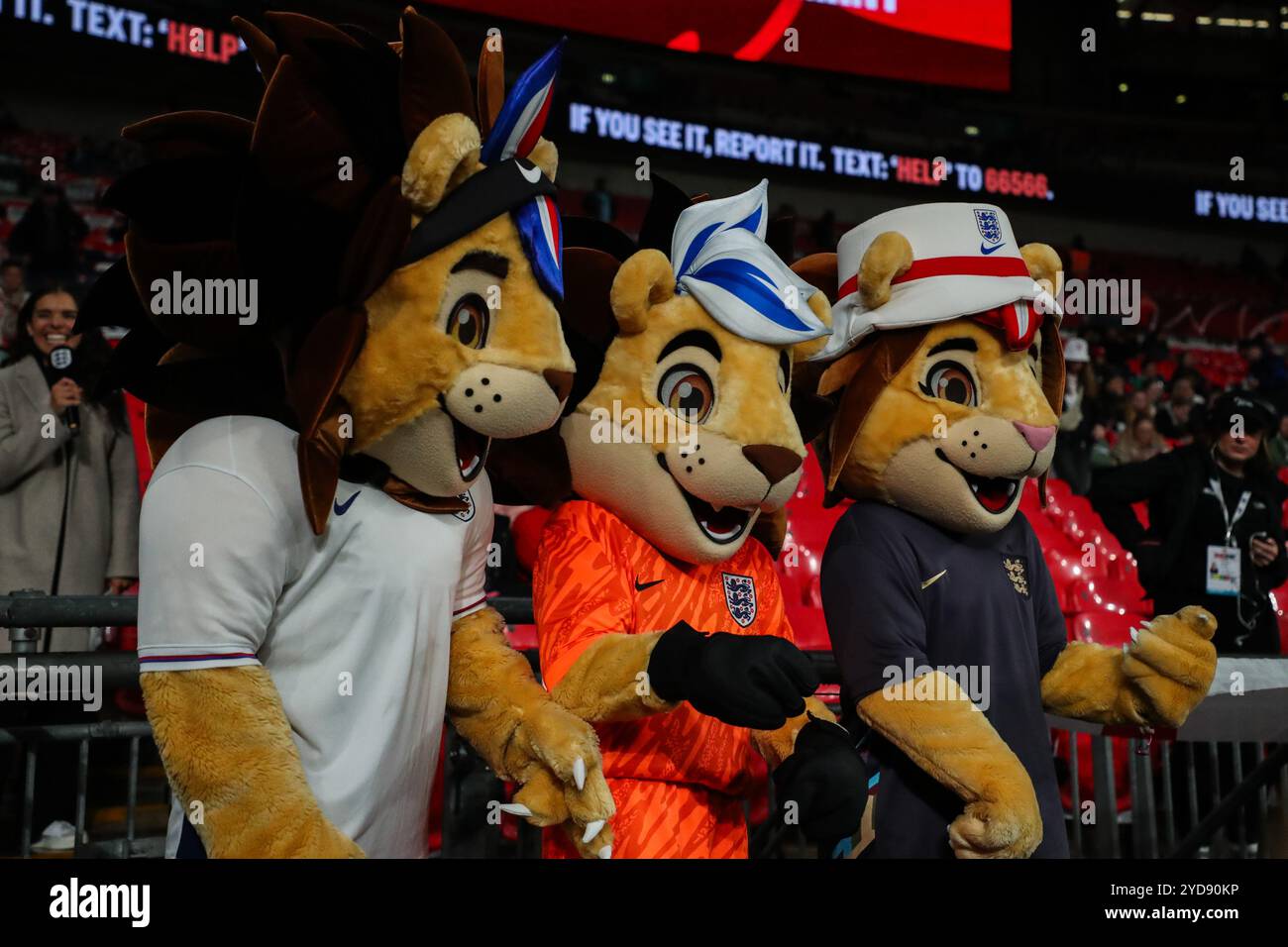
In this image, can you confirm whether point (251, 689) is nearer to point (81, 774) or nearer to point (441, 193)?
point (441, 193)

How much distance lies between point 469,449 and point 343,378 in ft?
0.72

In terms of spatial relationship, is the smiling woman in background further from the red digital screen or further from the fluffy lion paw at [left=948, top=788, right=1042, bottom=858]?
the red digital screen

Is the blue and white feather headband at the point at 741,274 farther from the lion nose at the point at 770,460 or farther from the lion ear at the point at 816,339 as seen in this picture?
the lion nose at the point at 770,460

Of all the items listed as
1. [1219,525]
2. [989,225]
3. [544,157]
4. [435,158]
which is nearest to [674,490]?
[544,157]

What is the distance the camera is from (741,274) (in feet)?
7.47

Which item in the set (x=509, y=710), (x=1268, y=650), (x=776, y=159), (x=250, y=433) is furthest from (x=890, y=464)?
(x=776, y=159)

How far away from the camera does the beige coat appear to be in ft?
12.8

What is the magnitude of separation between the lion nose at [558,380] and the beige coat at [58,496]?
250cm

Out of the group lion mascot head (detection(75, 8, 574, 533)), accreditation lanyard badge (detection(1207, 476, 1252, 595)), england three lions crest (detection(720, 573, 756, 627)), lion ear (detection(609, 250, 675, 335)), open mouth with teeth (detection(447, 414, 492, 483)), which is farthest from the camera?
accreditation lanyard badge (detection(1207, 476, 1252, 595))

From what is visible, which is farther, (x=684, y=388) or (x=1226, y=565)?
(x=1226, y=565)

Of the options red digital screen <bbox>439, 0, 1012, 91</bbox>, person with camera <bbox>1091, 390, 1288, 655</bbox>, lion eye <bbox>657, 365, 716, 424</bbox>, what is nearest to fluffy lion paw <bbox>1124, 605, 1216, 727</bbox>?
lion eye <bbox>657, 365, 716, 424</bbox>

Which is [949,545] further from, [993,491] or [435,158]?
[435,158]

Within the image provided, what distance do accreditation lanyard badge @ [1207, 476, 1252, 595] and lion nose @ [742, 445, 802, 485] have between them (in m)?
2.96
